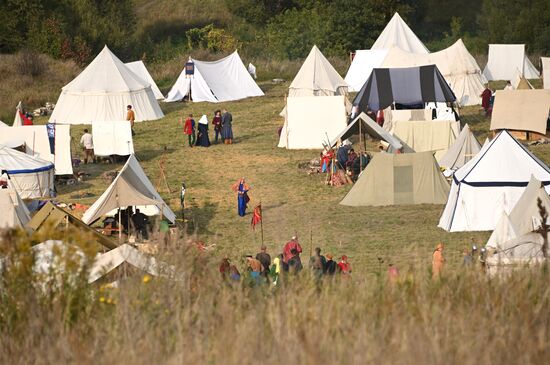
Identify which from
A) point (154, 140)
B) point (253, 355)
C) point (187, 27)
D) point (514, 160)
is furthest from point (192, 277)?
point (187, 27)

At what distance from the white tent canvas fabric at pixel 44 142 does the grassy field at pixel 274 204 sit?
66 centimetres

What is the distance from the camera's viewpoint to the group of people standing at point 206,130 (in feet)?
105

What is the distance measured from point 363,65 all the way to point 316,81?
436 centimetres

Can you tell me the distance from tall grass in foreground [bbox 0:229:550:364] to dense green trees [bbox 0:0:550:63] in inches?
1638

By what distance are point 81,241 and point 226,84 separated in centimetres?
3270

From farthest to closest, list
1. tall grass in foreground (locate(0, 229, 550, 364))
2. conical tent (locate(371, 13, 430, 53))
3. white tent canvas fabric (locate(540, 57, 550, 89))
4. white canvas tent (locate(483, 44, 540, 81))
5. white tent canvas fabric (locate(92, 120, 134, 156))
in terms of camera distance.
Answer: white canvas tent (locate(483, 44, 540, 81)), conical tent (locate(371, 13, 430, 53)), white tent canvas fabric (locate(540, 57, 550, 89)), white tent canvas fabric (locate(92, 120, 134, 156)), tall grass in foreground (locate(0, 229, 550, 364))

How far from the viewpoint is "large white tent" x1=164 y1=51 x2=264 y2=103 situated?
41688mm

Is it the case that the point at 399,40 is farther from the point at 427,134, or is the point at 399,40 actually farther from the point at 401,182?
the point at 401,182

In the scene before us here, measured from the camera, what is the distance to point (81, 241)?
400 inches

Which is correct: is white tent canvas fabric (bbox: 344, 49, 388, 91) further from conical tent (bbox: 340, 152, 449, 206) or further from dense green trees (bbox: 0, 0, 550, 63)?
conical tent (bbox: 340, 152, 449, 206)

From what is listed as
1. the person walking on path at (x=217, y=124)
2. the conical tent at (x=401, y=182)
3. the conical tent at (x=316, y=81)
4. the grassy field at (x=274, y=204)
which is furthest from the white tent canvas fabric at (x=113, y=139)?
the conical tent at (x=316, y=81)

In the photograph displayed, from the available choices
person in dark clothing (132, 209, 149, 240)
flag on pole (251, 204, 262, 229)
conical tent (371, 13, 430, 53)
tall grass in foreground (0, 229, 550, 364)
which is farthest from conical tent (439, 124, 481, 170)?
conical tent (371, 13, 430, 53)

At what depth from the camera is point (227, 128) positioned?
3256 centimetres

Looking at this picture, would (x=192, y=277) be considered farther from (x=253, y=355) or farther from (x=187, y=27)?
(x=187, y=27)
